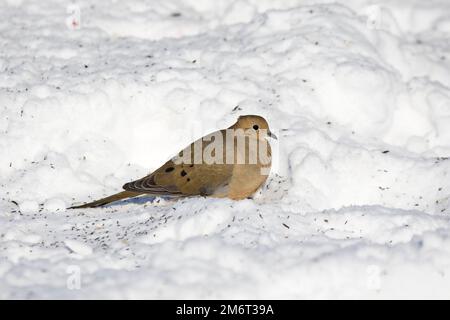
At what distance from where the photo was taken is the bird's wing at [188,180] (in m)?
5.66

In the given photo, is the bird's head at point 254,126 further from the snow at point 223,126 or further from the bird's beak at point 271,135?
the snow at point 223,126

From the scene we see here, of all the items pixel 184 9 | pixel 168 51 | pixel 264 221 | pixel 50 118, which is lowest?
pixel 264 221

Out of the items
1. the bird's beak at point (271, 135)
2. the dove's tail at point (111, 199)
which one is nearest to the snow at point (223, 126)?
the dove's tail at point (111, 199)

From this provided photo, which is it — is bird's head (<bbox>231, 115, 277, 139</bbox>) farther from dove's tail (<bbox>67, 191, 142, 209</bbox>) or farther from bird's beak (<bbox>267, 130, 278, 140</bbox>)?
dove's tail (<bbox>67, 191, 142, 209</bbox>)

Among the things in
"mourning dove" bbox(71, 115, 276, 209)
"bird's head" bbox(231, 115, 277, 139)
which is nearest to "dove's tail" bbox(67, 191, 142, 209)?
"mourning dove" bbox(71, 115, 276, 209)

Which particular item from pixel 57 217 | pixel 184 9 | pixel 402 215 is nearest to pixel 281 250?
pixel 402 215

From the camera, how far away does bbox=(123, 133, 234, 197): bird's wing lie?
5656mm

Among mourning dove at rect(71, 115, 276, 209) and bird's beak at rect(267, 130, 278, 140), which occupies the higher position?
bird's beak at rect(267, 130, 278, 140)

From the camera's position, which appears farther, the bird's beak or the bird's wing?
the bird's beak

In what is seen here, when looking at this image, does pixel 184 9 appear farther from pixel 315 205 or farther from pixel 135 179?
pixel 315 205

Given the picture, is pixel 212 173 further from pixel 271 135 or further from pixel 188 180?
pixel 271 135

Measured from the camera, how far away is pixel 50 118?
6594 mm
